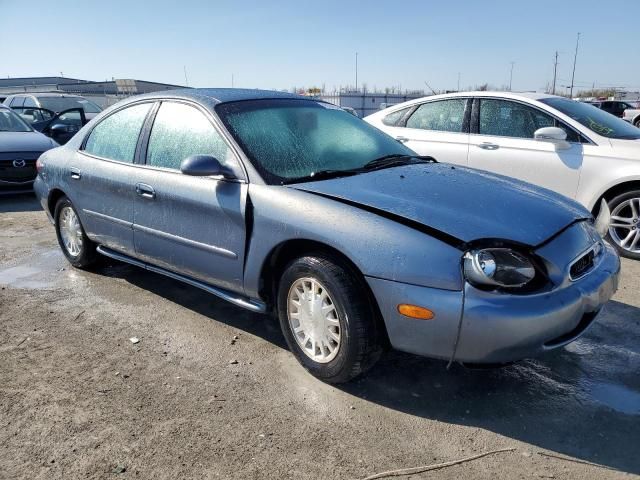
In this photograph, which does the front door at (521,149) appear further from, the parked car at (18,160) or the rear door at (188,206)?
the parked car at (18,160)

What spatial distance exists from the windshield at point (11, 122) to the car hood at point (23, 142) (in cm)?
30

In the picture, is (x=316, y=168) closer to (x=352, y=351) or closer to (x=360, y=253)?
(x=360, y=253)

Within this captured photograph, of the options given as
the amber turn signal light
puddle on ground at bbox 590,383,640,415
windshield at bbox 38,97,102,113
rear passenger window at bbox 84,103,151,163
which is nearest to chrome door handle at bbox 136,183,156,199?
rear passenger window at bbox 84,103,151,163

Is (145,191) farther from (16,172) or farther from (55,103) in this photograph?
(55,103)

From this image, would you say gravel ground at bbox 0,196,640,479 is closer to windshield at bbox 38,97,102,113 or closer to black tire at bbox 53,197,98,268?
black tire at bbox 53,197,98,268

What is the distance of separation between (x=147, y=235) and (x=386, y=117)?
12.8 feet

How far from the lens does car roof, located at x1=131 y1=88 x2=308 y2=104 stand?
3713mm

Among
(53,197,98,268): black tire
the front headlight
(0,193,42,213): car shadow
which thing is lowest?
(0,193,42,213): car shadow

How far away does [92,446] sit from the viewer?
2484mm

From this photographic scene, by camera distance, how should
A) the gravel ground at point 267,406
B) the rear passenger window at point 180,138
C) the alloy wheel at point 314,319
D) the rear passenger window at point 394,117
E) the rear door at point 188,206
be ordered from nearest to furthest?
the gravel ground at point 267,406, the alloy wheel at point 314,319, the rear door at point 188,206, the rear passenger window at point 180,138, the rear passenger window at point 394,117

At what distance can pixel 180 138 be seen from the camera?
3719 mm

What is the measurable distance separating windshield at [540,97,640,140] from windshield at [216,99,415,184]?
2.55 metres

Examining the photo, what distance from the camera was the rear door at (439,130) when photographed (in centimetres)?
605

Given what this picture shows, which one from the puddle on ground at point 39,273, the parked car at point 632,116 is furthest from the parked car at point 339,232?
the parked car at point 632,116
